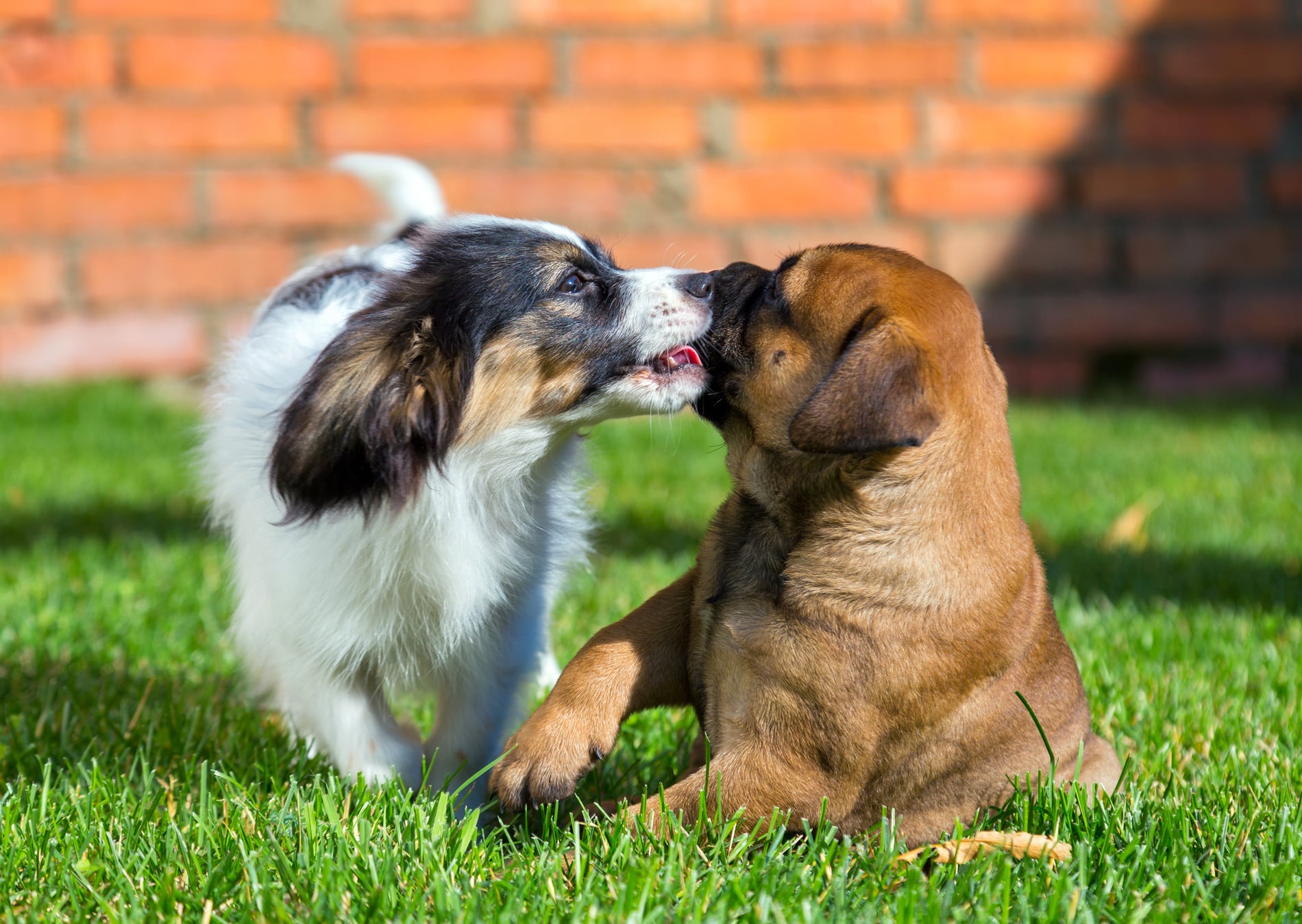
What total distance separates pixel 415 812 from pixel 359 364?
2.51 ft

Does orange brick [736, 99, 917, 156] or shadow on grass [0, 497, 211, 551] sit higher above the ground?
orange brick [736, 99, 917, 156]

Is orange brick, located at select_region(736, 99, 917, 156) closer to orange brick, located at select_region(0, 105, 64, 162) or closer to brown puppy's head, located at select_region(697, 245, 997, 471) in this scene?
orange brick, located at select_region(0, 105, 64, 162)

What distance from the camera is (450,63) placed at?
6086mm

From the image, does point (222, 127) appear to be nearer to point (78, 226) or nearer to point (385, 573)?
point (78, 226)

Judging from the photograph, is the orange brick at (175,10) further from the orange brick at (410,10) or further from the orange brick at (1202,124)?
the orange brick at (1202,124)

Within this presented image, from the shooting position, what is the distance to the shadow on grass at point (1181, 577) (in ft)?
11.4

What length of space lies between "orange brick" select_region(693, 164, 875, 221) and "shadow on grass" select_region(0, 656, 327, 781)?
405 centimetres

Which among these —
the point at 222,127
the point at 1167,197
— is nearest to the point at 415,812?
the point at 222,127

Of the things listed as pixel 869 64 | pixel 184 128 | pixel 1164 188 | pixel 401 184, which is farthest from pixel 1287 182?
pixel 184 128

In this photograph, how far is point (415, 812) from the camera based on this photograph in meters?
1.92

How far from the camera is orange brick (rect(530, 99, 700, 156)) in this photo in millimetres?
6207

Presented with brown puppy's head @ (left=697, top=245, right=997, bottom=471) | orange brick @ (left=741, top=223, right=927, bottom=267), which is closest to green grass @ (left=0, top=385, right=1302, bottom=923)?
brown puppy's head @ (left=697, top=245, right=997, bottom=471)

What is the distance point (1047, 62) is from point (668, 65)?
1866mm

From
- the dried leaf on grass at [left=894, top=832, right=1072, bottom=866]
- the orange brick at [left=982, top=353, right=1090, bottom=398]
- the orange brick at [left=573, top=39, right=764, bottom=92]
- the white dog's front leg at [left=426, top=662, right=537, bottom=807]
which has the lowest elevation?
the orange brick at [left=982, top=353, right=1090, bottom=398]
